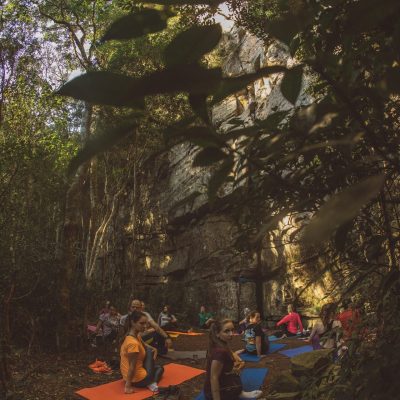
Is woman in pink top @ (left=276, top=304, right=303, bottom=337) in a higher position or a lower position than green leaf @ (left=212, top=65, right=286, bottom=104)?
lower

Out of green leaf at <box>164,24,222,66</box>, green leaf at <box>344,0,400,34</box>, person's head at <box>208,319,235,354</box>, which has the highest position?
green leaf at <box>164,24,222,66</box>

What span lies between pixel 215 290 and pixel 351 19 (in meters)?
16.1

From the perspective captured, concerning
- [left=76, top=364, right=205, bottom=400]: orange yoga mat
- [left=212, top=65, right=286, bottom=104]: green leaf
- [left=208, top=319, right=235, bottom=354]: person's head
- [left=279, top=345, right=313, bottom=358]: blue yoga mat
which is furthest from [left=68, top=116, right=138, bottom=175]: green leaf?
[left=279, top=345, right=313, bottom=358]: blue yoga mat

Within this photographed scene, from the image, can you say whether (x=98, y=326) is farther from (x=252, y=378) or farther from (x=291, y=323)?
(x=291, y=323)

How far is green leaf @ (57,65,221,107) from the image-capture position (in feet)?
1.08

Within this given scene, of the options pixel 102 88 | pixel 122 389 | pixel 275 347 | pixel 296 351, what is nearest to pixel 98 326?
pixel 122 389

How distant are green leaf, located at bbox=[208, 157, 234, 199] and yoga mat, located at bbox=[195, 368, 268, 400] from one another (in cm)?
497

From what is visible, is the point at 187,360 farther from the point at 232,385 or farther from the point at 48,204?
the point at 48,204

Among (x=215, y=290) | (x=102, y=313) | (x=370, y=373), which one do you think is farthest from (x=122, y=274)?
(x=370, y=373)

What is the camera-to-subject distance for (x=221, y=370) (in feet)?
13.4

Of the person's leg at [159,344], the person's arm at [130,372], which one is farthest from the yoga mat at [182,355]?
the person's arm at [130,372]

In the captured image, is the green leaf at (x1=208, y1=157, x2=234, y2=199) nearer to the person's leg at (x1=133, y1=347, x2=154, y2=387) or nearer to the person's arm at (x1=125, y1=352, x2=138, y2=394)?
the person's arm at (x1=125, y1=352, x2=138, y2=394)

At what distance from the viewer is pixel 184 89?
0.34m

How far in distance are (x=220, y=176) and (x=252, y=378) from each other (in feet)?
19.4
